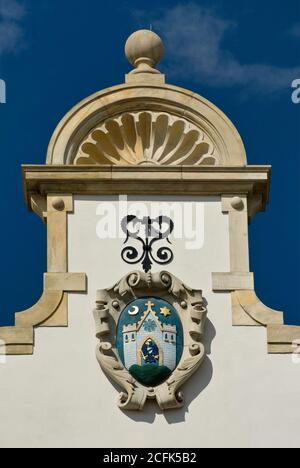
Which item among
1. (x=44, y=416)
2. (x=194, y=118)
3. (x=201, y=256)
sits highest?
(x=194, y=118)

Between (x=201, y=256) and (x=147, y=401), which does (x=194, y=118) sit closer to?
(x=201, y=256)

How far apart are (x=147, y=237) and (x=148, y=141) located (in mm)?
1562

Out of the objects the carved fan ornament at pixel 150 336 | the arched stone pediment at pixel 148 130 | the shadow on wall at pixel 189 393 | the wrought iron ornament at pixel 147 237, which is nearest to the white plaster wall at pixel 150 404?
the shadow on wall at pixel 189 393

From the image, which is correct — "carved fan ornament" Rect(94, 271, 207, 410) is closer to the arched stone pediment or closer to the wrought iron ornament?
the wrought iron ornament

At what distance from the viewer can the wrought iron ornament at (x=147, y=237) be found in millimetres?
28578

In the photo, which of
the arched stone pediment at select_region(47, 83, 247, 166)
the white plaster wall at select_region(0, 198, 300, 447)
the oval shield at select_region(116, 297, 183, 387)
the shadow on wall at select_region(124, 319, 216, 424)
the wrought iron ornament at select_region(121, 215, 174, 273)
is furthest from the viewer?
the arched stone pediment at select_region(47, 83, 247, 166)

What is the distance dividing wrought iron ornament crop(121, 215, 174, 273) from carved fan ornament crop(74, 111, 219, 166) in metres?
1.05

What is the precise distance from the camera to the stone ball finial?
30031 millimetres

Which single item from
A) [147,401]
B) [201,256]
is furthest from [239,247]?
[147,401]

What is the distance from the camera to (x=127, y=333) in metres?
28.0

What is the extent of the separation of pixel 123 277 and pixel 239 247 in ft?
4.73

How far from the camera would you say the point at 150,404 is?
27.8 metres

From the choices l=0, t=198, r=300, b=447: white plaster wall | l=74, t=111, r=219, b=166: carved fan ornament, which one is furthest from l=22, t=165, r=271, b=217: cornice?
l=0, t=198, r=300, b=447: white plaster wall

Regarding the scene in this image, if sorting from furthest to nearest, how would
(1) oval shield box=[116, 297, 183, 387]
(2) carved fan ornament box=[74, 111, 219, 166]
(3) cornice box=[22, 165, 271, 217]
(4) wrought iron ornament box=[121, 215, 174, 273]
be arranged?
1. (2) carved fan ornament box=[74, 111, 219, 166]
2. (3) cornice box=[22, 165, 271, 217]
3. (4) wrought iron ornament box=[121, 215, 174, 273]
4. (1) oval shield box=[116, 297, 183, 387]
